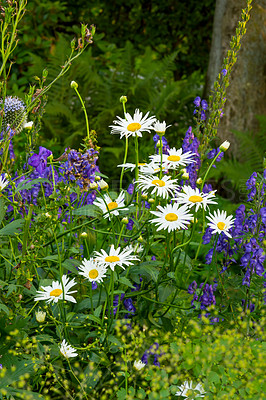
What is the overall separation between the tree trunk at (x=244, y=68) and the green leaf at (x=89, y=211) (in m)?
3.60

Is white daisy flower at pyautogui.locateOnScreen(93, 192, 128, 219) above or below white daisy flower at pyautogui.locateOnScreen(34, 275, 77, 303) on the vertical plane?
above

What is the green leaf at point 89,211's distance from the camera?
2283 millimetres

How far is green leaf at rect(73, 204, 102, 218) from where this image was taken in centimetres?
228

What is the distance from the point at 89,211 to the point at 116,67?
4.90 metres

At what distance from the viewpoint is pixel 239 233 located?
2.64 meters

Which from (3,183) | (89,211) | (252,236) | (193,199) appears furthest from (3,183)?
(252,236)

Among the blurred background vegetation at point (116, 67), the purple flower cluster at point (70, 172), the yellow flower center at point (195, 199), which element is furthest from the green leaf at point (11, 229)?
the blurred background vegetation at point (116, 67)

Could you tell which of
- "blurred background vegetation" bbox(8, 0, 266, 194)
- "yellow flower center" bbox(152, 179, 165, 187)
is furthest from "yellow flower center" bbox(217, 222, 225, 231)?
"blurred background vegetation" bbox(8, 0, 266, 194)

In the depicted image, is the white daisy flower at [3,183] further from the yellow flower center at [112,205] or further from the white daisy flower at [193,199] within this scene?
the white daisy flower at [193,199]

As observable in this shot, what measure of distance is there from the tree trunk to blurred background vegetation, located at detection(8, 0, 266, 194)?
282mm

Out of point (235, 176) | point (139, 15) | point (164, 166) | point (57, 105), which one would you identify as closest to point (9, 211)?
point (164, 166)

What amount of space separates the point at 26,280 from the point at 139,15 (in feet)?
21.3

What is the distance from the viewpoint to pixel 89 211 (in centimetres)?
231

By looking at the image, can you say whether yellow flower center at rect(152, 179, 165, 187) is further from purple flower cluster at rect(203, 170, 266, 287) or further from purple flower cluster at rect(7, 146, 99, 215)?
purple flower cluster at rect(203, 170, 266, 287)
